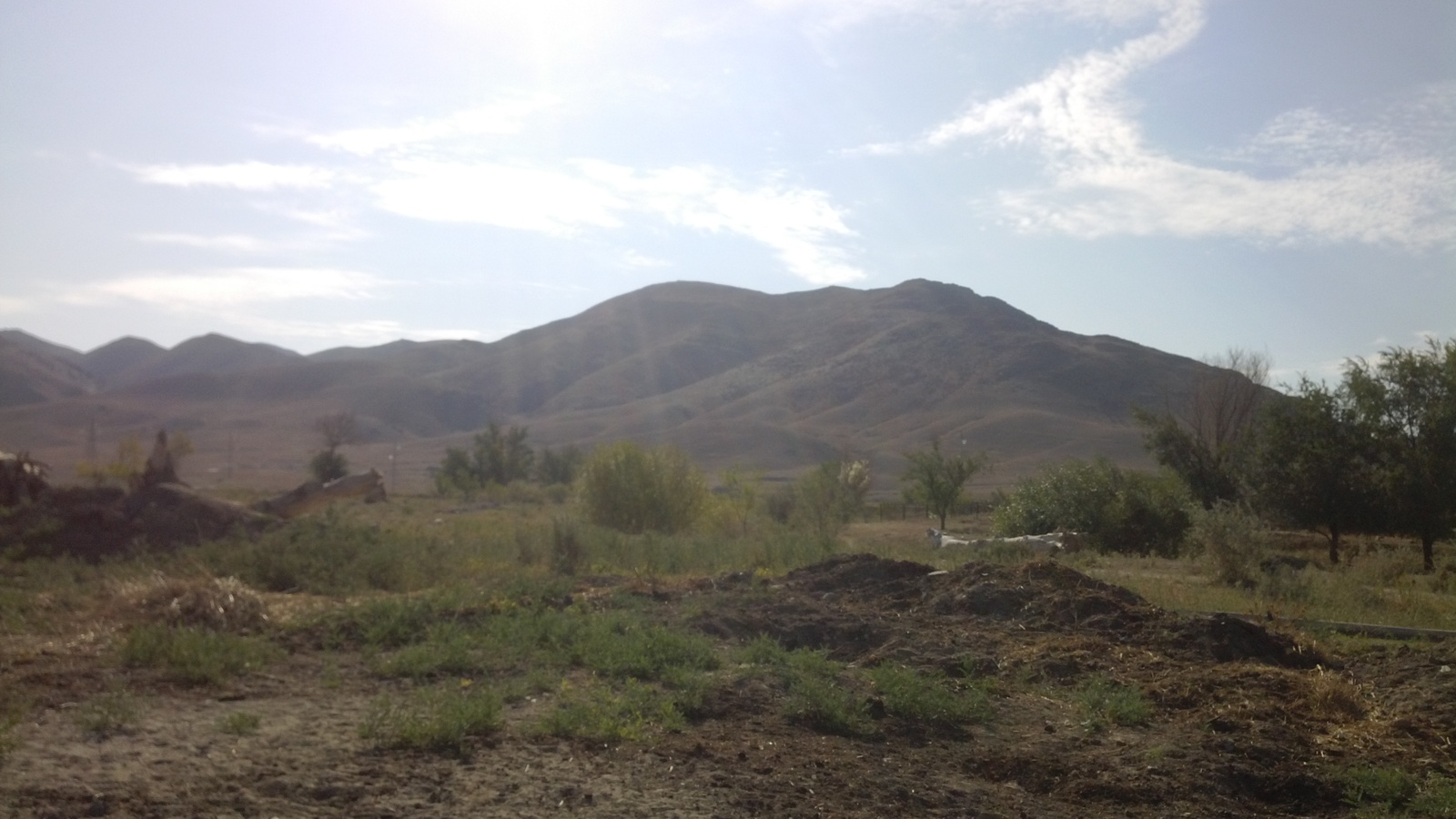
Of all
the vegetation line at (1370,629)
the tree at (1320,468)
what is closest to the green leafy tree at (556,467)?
the tree at (1320,468)

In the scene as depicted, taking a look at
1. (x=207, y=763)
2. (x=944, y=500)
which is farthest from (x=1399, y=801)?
(x=944, y=500)

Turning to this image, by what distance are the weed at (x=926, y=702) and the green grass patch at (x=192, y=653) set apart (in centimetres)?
531

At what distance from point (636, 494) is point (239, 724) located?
21.4 meters

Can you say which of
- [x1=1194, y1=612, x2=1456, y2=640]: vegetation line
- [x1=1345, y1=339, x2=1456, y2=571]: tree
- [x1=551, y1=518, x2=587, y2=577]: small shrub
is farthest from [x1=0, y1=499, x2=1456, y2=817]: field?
[x1=1345, y1=339, x2=1456, y2=571]: tree

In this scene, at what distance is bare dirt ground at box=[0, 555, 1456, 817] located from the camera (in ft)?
20.1

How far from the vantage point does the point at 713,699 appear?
8234 mm

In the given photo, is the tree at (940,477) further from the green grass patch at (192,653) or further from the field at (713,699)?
the green grass patch at (192,653)

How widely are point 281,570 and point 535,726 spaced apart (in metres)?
8.77

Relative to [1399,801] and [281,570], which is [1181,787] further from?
[281,570]

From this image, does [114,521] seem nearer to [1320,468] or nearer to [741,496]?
[741,496]

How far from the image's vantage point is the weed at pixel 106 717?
7.03 metres

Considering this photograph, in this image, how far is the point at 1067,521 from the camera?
26.2 meters

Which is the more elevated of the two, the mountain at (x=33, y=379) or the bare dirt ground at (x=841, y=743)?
the mountain at (x=33, y=379)

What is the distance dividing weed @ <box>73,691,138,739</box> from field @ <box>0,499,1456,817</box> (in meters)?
0.03
